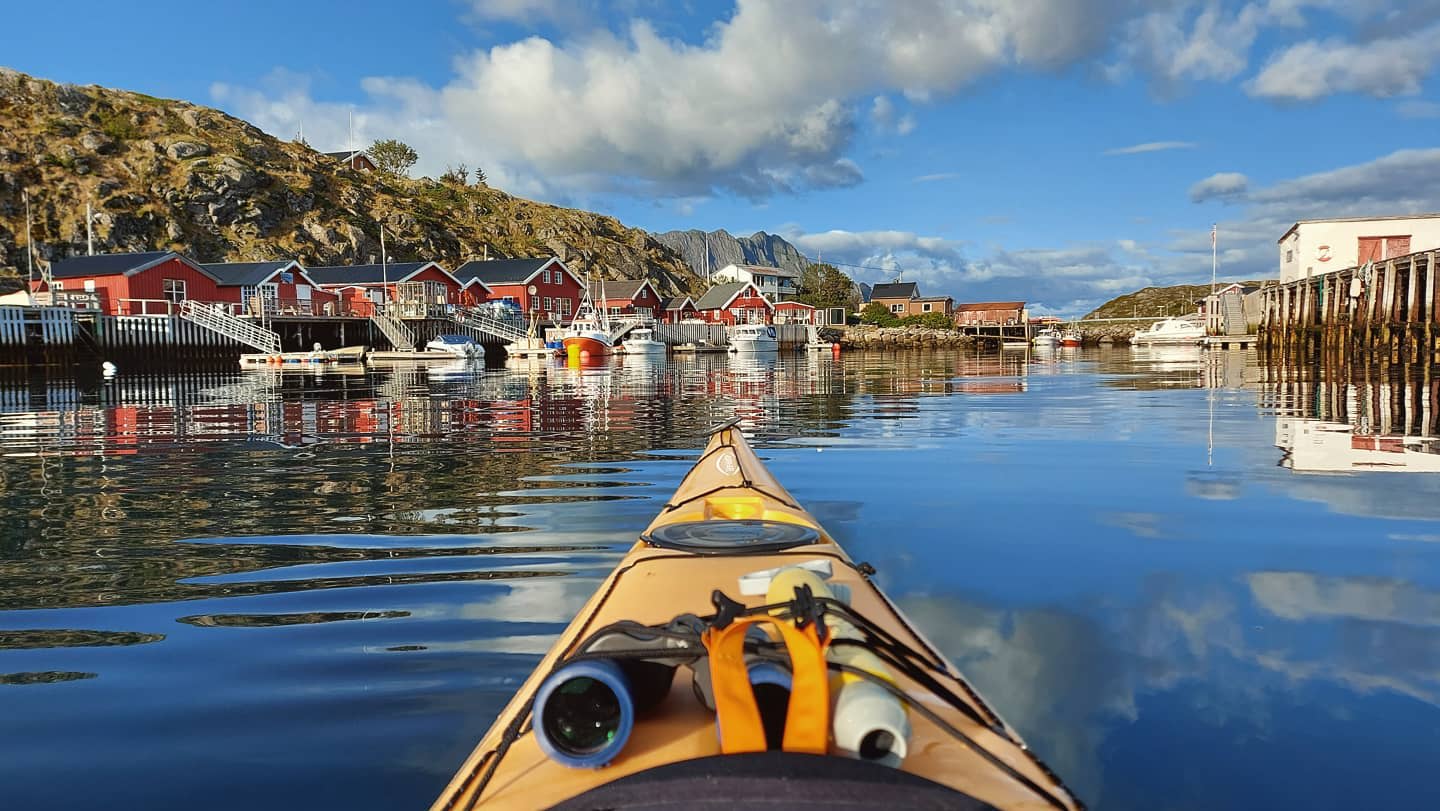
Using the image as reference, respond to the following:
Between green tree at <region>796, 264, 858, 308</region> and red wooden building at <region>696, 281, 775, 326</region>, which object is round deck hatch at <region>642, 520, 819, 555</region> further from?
green tree at <region>796, 264, 858, 308</region>

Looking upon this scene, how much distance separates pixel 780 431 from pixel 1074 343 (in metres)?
61.4

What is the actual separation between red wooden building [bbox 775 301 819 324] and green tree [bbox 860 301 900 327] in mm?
6852

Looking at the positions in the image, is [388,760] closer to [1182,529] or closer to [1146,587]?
[1146,587]

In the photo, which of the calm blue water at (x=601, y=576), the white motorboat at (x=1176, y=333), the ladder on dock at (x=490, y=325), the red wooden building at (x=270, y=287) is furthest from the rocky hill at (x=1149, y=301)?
the calm blue water at (x=601, y=576)

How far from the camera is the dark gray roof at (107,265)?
1833 inches

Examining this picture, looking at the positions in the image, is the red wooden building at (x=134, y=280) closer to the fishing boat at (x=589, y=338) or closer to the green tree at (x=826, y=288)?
the fishing boat at (x=589, y=338)

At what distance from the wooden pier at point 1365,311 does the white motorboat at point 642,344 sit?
32.5 meters

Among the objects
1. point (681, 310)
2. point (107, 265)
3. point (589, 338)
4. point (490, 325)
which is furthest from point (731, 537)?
point (681, 310)

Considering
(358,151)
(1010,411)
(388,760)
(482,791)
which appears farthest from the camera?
(358,151)

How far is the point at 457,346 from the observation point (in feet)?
156

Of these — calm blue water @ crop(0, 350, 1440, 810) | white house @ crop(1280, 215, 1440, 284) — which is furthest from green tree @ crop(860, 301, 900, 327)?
calm blue water @ crop(0, 350, 1440, 810)

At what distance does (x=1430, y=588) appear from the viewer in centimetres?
490

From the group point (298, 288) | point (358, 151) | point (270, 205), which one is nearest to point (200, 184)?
point (270, 205)

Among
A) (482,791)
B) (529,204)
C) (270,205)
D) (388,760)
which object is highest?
(529,204)
